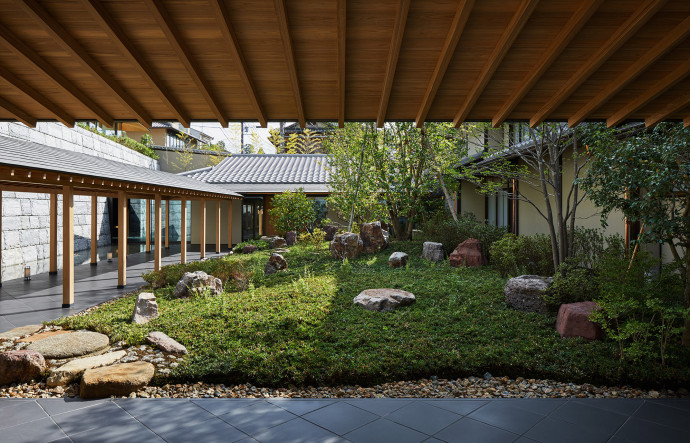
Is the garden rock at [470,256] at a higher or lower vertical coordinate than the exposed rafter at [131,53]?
lower

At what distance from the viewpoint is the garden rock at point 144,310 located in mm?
6404

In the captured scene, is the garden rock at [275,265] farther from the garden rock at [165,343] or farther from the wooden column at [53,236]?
the wooden column at [53,236]

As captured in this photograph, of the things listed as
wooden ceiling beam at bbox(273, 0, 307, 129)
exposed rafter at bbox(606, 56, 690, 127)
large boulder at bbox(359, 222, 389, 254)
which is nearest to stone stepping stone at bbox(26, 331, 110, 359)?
wooden ceiling beam at bbox(273, 0, 307, 129)

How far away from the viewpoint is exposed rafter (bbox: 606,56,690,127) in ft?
10.7

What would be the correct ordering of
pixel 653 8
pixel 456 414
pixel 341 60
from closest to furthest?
1. pixel 653 8
2. pixel 341 60
3. pixel 456 414

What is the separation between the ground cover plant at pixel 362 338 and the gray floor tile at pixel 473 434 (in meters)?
1.07

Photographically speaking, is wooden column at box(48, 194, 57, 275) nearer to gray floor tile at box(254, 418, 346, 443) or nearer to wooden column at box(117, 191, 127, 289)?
wooden column at box(117, 191, 127, 289)

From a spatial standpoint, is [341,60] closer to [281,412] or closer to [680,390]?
[281,412]

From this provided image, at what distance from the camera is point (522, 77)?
142 inches

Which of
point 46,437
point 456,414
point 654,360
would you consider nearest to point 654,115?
point 654,360

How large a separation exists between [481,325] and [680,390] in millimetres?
2358

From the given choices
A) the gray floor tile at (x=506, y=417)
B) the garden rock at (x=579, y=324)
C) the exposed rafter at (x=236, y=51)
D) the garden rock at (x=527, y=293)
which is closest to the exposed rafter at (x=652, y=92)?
the garden rock at (x=579, y=324)

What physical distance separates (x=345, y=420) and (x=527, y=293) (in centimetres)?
430

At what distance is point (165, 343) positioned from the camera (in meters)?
5.37
